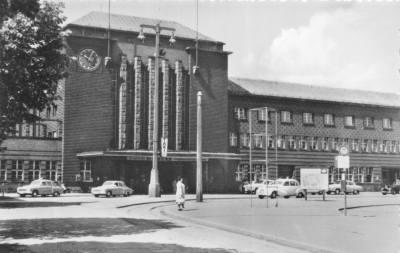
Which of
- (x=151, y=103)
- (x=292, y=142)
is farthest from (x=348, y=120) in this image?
(x=151, y=103)

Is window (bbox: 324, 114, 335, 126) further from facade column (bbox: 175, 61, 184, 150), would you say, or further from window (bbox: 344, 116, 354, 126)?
facade column (bbox: 175, 61, 184, 150)

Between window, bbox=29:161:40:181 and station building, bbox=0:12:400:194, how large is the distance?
51cm

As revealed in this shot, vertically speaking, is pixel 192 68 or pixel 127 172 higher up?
pixel 192 68

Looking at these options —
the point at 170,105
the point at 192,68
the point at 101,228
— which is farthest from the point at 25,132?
the point at 101,228

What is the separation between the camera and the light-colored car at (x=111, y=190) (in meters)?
41.5

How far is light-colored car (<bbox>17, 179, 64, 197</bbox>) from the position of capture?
134ft

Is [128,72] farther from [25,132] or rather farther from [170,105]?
[25,132]

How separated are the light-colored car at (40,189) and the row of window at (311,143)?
2265 cm

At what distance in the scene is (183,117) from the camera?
179 feet

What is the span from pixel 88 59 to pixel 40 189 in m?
14.2

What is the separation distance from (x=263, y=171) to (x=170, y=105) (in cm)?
1450

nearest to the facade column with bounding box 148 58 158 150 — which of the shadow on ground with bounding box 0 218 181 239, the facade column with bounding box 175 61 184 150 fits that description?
the facade column with bounding box 175 61 184 150

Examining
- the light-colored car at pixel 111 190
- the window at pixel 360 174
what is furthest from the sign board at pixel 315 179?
the window at pixel 360 174

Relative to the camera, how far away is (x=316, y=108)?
6544 cm
